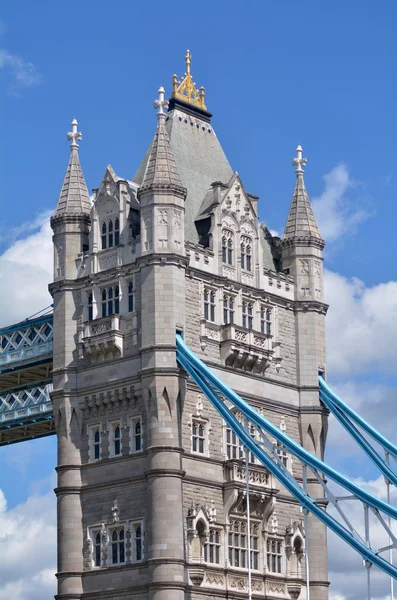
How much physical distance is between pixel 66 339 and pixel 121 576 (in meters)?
12.7

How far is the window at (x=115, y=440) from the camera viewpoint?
78375mm

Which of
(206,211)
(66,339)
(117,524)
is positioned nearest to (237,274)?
(206,211)

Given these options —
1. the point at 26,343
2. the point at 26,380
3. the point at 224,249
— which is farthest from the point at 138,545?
the point at 26,380

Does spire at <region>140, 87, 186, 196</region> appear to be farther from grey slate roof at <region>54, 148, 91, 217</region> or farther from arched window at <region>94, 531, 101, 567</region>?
arched window at <region>94, 531, 101, 567</region>

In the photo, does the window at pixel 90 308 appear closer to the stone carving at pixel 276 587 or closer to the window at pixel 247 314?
the window at pixel 247 314

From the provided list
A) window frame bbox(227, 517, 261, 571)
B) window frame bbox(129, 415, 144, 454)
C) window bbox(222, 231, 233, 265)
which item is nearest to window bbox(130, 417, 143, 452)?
window frame bbox(129, 415, 144, 454)

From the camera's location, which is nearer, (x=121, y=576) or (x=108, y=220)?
(x=121, y=576)

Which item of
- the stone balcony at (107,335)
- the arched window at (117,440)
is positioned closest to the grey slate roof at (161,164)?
the stone balcony at (107,335)

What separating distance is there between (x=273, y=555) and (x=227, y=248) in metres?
15.8

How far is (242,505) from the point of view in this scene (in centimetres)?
7888

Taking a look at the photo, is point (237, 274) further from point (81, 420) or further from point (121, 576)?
point (121, 576)

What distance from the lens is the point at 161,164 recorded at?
79.6 m

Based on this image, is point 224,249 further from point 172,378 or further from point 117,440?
point 117,440

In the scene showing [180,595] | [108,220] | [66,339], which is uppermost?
[108,220]
